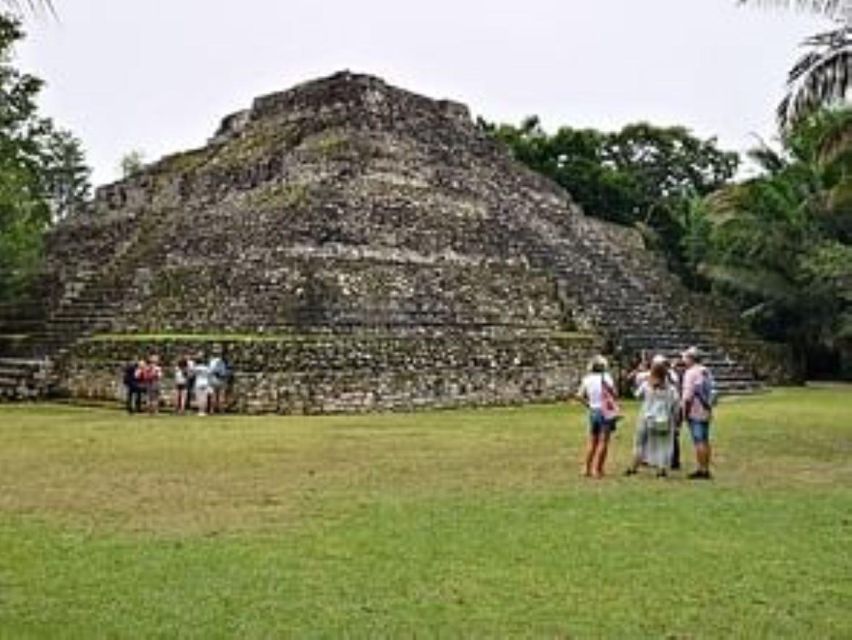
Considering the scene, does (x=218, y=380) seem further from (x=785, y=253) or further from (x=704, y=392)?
(x=785, y=253)

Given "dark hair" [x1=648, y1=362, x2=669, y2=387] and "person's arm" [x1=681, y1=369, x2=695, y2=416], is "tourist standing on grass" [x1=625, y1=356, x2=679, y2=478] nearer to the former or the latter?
"dark hair" [x1=648, y1=362, x2=669, y2=387]

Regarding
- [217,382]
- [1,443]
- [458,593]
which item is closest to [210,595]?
[458,593]

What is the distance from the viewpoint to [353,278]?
2547 cm

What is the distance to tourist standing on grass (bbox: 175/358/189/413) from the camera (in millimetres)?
23281

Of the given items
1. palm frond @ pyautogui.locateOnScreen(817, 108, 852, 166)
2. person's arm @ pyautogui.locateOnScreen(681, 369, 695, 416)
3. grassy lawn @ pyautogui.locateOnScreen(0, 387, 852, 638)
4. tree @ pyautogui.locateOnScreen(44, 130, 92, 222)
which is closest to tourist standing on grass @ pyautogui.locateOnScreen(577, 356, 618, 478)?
grassy lawn @ pyautogui.locateOnScreen(0, 387, 852, 638)

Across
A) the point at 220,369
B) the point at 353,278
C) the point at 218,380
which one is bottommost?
the point at 218,380

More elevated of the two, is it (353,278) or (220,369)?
(353,278)

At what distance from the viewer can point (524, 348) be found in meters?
25.7

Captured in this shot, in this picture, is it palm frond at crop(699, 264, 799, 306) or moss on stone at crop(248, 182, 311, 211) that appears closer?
moss on stone at crop(248, 182, 311, 211)

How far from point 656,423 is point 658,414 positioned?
111mm

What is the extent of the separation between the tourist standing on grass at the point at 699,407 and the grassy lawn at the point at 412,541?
410mm

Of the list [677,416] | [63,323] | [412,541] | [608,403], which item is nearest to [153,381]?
[63,323]

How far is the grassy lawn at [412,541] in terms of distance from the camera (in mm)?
7250

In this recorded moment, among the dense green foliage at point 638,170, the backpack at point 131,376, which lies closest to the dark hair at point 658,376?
the backpack at point 131,376
